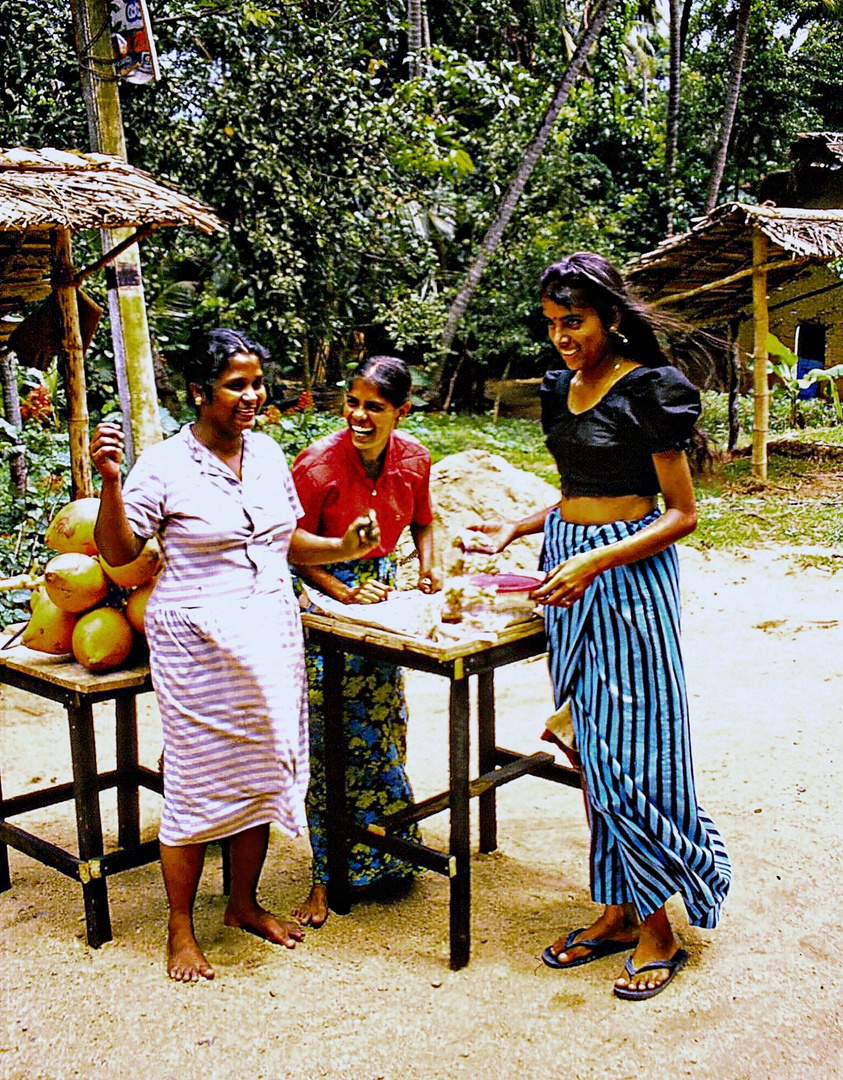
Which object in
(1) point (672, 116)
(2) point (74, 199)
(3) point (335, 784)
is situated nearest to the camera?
(3) point (335, 784)

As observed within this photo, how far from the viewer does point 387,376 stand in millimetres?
3016

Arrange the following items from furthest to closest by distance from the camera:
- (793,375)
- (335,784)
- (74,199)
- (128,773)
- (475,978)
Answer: (793,375)
(74,199)
(128,773)
(335,784)
(475,978)

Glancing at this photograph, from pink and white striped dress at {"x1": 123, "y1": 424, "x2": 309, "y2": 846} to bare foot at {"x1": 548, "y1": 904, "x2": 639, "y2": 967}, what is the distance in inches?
32.6

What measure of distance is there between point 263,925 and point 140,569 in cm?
111

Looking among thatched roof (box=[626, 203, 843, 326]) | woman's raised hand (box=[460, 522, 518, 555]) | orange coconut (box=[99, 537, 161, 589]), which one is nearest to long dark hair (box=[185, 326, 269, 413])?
orange coconut (box=[99, 537, 161, 589])

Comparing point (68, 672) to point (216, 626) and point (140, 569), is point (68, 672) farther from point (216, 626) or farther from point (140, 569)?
point (216, 626)

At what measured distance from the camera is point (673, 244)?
34.3 ft

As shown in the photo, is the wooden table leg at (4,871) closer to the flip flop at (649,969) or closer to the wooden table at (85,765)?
the wooden table at (85,765)

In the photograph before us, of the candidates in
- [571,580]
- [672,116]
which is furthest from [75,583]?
[672,116]

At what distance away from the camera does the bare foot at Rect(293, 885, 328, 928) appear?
10.6ft

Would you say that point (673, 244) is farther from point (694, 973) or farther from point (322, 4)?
point (694, 973)

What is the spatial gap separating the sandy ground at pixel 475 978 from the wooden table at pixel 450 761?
0.19m

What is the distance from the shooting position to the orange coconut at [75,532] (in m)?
3.20

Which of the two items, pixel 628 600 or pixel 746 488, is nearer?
pixel 628 600
